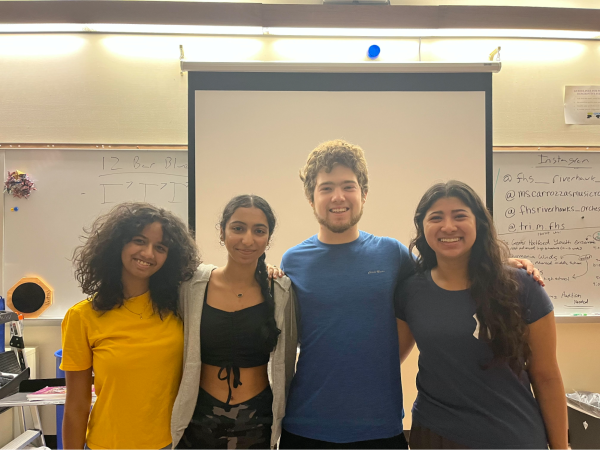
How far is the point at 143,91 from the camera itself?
8.97 ft

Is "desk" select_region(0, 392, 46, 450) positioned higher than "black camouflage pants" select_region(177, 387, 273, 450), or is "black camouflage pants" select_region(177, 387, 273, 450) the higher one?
"black camouflage pants" select_region(177, 387, 273, 450)

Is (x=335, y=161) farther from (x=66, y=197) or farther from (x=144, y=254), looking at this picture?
(x=66, y=197)

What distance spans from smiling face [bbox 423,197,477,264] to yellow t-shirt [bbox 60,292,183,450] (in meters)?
1.04

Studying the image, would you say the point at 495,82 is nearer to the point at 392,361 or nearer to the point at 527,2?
the point at 527,2

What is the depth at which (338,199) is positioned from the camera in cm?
142

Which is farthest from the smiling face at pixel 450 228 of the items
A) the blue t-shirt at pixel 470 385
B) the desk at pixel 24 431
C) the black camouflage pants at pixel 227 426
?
the desk at pixel 24 431

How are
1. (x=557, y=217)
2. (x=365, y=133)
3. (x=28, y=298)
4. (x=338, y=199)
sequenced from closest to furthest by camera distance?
1. (x=338, y=199)
2. (x=365, y=133)
3. (x=28, y=298)
4. (x=557, y=217)

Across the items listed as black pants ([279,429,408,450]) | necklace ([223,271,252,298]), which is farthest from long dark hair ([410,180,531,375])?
necklace ([223,271,252,298])

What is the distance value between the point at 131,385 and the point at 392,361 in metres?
0.98

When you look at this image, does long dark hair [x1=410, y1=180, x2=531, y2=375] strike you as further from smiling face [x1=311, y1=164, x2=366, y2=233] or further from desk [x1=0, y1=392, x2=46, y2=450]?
desk [x1=0, y1=392, x2=46, y2=450]

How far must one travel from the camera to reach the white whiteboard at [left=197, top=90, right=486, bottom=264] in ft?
7.18

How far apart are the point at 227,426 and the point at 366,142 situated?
1.74m

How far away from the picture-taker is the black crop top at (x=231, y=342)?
1.27 metres

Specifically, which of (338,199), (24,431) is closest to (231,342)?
(338,199)
